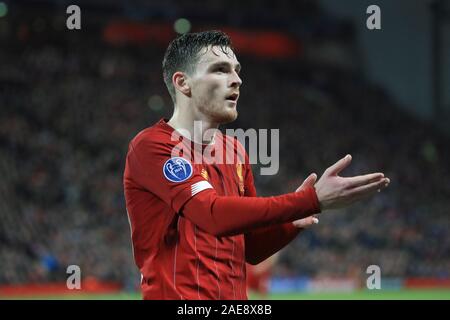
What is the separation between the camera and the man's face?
4035 millimetres

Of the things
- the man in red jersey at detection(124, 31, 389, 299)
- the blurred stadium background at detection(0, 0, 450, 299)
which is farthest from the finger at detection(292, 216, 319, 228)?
the blurred stadium background at detection(0, 0, 450, 299)

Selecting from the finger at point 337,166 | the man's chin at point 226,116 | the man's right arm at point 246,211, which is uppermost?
the man's chin at point 226,116

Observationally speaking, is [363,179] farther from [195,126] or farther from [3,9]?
[3,9]

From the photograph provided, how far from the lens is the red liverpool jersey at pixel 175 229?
12.7 feet

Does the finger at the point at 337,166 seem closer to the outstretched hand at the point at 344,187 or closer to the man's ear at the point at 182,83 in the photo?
the outstretched hand at the point at 344,187

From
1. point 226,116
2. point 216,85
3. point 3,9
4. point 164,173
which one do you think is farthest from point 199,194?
point 3,9

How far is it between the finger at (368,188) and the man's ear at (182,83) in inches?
39.6

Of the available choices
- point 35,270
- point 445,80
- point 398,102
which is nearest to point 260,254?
point 35,270

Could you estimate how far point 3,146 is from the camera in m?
23.9

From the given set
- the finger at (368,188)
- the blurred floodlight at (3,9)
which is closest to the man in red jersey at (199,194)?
the finger at (368,188)

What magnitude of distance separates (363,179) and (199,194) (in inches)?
29.4
